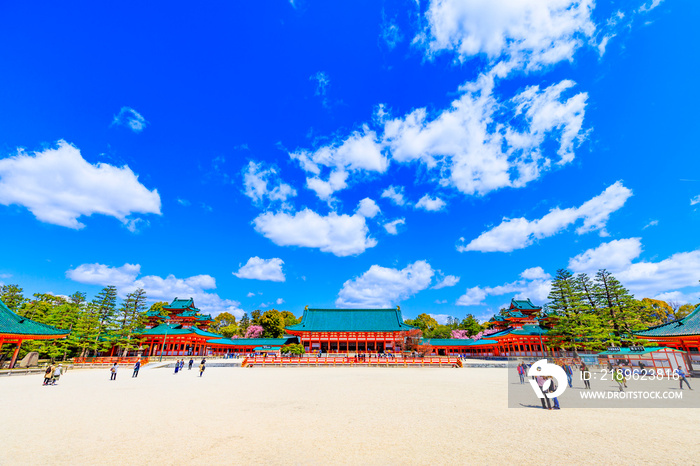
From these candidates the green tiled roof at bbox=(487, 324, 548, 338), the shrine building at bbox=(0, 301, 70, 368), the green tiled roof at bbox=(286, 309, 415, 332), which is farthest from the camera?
the green tiled roof at bbox=(286, 309, 415, 332)

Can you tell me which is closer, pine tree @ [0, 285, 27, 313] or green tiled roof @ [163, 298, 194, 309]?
pine tree @ [0, 285, 27, 313]

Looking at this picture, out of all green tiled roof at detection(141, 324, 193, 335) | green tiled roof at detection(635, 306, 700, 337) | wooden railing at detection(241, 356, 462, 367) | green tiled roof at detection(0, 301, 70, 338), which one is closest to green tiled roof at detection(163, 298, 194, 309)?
green tiled roof at detection(141, 324, 193, 335)

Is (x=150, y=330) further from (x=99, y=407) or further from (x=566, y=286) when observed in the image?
(x=566, y=286)

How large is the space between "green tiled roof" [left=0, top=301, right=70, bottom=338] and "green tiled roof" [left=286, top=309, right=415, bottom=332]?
33.7 metres

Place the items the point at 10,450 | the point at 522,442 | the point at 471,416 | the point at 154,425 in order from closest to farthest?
the point at 10,450
the point at 522,442
the point at 154,425
the point at 471,416

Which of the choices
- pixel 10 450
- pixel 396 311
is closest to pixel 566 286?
pixel 396 311

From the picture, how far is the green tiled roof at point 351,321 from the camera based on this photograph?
181 ft

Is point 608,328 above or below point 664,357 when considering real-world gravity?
above

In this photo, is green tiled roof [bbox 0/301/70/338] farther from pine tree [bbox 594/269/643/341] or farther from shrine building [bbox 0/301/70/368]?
pine tree [bbox 594/269/643/341]

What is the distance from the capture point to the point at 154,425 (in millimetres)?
9656

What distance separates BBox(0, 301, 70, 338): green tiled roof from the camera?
25.5 meters

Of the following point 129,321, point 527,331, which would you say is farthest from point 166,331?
point 527,331

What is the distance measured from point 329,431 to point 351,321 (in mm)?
51527

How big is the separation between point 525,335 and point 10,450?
5476 centimetres
